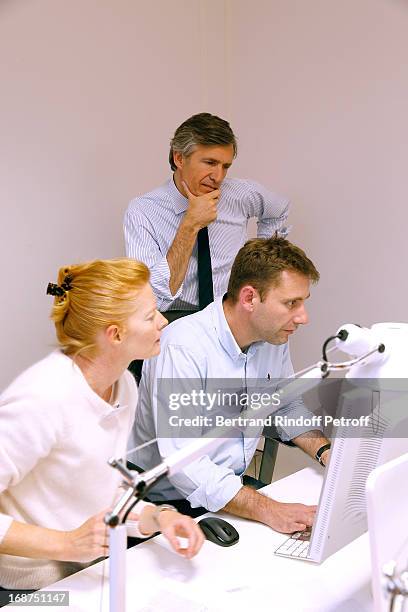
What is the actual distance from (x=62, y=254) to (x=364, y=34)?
150cm

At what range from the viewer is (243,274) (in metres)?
1.86

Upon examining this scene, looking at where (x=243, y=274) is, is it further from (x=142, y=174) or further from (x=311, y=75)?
(x=311, y=75)

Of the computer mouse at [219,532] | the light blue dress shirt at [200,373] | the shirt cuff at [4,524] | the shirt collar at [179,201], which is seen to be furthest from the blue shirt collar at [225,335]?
the shirt cuff at [4,524]

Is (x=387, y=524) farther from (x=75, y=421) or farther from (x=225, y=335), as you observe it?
(x=225, y=335)

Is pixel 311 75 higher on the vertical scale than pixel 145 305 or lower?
higher

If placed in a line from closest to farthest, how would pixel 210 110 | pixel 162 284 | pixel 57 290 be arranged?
pixel 57 290, pixel 162 284, pixel 210 110

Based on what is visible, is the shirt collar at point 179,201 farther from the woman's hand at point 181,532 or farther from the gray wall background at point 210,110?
the woman's hand at point 181,532

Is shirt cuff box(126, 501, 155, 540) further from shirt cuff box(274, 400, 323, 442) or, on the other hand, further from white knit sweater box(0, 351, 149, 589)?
shirt cuff box(274, 400, 323, 442)

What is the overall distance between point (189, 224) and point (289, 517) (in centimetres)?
111

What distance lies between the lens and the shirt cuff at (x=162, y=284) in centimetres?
221

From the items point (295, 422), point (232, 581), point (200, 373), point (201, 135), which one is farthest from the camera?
point (201, 135)

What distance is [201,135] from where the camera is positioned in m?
2.32

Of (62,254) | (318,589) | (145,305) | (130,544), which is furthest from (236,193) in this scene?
(318,589)

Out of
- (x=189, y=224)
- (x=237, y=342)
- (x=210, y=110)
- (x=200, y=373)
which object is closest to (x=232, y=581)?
Answer: (x=200, y=373)
